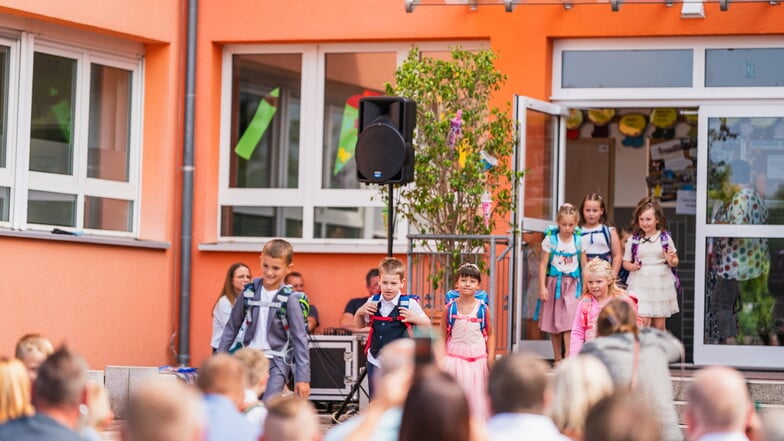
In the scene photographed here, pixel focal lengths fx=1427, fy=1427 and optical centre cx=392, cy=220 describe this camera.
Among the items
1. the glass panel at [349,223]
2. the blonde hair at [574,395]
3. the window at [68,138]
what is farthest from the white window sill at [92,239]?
the blonde hair at [574,395]

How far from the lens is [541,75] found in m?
12.1

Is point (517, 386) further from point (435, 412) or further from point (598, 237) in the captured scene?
point (598, 237)

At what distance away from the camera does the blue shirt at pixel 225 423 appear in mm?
4953

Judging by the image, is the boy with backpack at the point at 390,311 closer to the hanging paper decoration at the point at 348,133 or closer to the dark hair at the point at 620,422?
the hanging paper decoration at the point at 348,133

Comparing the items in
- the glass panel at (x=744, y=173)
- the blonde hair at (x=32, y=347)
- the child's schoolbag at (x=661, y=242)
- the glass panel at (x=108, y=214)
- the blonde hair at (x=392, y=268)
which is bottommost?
the blonde hair at (x=32, y=347)

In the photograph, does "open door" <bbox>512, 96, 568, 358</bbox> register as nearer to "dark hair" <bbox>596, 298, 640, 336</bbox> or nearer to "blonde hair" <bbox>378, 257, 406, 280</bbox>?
"blonde hair" <bbox>378, 257, 406, 280</bbox>

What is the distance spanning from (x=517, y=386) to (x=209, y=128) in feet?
27.9

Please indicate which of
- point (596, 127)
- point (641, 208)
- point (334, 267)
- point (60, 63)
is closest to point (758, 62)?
point (641, 208)

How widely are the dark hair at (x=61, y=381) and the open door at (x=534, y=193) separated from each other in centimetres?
698

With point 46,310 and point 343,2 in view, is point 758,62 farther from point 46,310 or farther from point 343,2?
point 46,310

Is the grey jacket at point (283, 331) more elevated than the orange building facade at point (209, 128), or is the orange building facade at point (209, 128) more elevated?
the orange building facade at point (209, 128)

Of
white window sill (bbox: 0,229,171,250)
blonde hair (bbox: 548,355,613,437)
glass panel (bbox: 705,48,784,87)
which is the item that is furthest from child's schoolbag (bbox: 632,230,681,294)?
blonde hair (bbox: 548,355,613,437)

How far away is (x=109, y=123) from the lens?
12672mm

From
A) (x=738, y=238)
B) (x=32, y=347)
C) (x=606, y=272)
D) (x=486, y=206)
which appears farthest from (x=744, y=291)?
(x=32, y=347)
